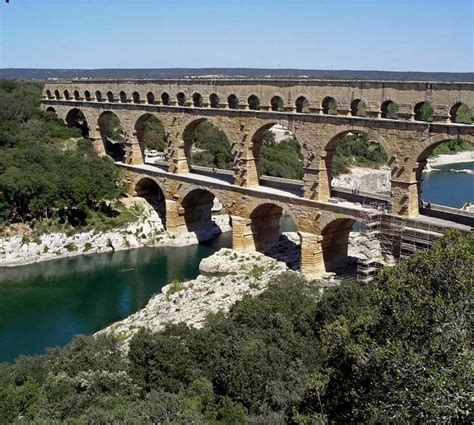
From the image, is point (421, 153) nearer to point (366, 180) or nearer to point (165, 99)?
point (165, 99)

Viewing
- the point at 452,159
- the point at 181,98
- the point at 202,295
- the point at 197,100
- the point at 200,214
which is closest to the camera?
the point at 202,295

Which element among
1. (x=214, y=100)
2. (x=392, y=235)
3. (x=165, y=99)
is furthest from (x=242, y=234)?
(x=165, y=99)

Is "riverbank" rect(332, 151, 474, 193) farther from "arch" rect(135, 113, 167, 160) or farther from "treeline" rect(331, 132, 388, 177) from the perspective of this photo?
"arch" rect(135, 113, 167, 160)

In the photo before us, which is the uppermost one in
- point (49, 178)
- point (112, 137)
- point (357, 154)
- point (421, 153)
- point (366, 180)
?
point (421, 153)

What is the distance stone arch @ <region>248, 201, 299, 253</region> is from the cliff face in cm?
1800

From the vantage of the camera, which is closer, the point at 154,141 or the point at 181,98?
the point at 181,98

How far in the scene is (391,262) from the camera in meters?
21.7

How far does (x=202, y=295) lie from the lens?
22125 millimetres

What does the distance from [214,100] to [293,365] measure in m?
18.0

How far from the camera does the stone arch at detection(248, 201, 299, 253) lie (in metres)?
27.5

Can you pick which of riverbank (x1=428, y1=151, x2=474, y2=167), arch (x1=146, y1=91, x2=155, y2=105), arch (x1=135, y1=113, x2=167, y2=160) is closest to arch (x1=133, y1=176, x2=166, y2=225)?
arch (x1=146, y1=91, x2=155, y2=105)

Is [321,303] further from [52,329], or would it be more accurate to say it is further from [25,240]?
[25,240]

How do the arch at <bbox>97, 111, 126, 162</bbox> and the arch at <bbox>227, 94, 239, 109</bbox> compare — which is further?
the arch at <bbox>97, 111, 126, 162</bbox>

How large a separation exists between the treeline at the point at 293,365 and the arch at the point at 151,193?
A: 15525 millimetres
